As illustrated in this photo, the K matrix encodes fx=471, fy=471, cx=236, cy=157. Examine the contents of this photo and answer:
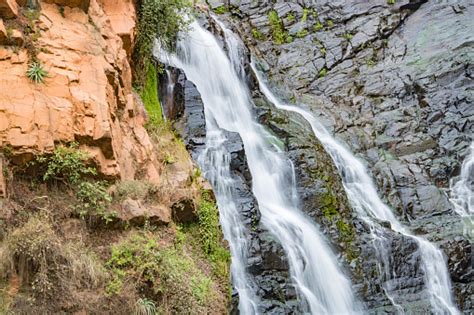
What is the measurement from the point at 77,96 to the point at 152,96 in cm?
360

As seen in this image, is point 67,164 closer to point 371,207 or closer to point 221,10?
point 371,207

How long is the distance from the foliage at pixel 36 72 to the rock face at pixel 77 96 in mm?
60

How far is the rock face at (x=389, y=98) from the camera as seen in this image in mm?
11266

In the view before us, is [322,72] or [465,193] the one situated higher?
[322,72]

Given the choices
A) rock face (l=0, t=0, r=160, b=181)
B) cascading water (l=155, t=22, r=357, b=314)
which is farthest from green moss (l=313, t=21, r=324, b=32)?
rock face (l=0, t=0, r=160, b=181)

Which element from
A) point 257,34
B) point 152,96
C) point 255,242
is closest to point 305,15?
point 257,34

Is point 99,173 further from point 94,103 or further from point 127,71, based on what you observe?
point 127,71

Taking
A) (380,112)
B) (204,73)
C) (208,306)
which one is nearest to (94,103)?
(208,306)

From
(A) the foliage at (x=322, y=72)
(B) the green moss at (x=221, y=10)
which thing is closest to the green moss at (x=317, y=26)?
(A) the foliage at (x=322, y=72)

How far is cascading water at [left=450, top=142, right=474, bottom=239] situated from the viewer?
1264 centimetres

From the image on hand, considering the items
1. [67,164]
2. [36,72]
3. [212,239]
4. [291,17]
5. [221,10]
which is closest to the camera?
[67,164]

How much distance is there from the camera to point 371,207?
12.7 metres

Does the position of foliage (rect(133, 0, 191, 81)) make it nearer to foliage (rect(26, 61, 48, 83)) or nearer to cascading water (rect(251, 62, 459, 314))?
foliage (rect(26, 61, 48, 83))

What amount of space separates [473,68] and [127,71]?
13216mm
